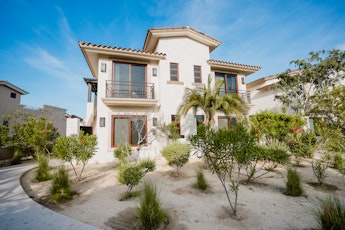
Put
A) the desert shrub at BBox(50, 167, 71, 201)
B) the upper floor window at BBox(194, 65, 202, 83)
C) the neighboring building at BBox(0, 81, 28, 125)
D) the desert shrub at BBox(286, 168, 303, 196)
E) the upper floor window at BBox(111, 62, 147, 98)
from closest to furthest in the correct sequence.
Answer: the desert shrub at BBox(50, 167, 71, 201) → the desert shrub at BBox(286, 168, 303, 196) → the upper floor window at BBox(111, 62, 147, 98) → the upper floor window at BBox(194, 65, 202, 83) → the neighboring building at BBox(0, 81, 28, 125)

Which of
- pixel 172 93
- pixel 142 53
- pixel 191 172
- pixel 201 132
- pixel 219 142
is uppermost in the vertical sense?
pixel 142 53

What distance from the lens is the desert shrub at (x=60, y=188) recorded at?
14.0 ft

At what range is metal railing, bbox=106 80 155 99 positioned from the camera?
33.1 ft

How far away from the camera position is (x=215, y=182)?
582cm

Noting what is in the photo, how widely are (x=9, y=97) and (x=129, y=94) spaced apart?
16.5 metres

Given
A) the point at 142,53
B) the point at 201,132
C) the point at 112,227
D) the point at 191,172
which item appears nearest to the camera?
the point at 112,227

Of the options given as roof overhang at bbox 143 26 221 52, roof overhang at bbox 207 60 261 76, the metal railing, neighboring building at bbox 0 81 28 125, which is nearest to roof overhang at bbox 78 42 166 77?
the metal railing

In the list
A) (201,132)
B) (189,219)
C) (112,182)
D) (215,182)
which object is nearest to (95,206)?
(112,182)

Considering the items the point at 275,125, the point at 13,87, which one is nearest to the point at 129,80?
the point at 275,125

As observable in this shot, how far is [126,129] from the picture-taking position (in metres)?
10.1

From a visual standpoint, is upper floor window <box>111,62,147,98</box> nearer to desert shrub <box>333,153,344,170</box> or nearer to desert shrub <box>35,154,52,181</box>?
desert shrub <box>35,154,52,181</box>

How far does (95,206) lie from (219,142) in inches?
149

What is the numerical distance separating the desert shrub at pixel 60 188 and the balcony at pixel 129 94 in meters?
5.44

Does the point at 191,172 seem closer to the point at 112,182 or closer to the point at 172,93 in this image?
the point at 112,182
